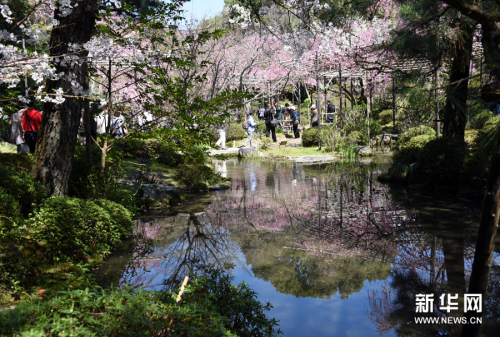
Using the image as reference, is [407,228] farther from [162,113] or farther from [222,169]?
[222,169]

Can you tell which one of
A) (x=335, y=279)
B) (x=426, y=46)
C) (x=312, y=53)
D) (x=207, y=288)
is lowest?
(x=335, y=279)

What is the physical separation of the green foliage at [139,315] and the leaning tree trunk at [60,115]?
11.0 ft

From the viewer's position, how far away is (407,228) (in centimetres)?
649

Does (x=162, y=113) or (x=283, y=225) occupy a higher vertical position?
(x=162, y=113)

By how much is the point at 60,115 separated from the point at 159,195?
143 inches

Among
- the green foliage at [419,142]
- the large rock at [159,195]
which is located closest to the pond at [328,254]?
the large rock at [159,195]

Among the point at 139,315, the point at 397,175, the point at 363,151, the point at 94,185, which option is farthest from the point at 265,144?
the point at 139,315

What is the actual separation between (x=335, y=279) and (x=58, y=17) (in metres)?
5.12

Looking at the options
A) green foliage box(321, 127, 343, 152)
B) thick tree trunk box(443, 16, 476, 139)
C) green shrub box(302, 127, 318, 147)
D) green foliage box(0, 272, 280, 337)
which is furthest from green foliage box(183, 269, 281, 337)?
green shrub box(302, 127, 318, 147)

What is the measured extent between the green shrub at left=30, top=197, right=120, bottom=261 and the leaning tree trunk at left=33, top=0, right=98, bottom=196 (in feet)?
2.51

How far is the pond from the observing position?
3.92 m

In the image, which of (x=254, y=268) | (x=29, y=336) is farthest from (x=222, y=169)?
(x=29, y=336)

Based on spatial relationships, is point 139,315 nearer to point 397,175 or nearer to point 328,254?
point 328,254

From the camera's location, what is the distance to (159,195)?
8930 millimetres
